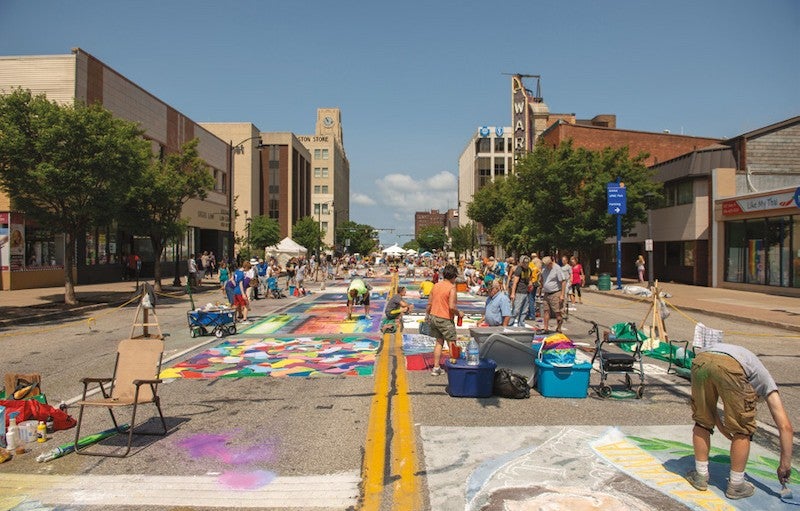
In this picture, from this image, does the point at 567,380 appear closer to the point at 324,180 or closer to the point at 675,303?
the point at 675,303

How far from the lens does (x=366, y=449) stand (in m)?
5.73

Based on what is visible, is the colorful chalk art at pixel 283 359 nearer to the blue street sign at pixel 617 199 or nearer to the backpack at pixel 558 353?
the backpack at pixel 558 353

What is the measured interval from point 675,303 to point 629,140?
34.9m

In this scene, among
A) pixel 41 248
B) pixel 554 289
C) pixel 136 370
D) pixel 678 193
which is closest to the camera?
pixel 136 370

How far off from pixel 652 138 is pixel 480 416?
5450cm

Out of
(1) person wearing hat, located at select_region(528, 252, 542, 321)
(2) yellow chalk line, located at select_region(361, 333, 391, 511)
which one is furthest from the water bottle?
(1) person wearing hat, located at select_region(528, 252, 542, 321)

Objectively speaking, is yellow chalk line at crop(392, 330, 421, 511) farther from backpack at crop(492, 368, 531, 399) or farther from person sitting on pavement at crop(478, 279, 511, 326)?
person sitting on pavement at crop(478, 279, 511, 326)

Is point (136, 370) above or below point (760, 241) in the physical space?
below

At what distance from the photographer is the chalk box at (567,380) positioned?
7859 millimetres

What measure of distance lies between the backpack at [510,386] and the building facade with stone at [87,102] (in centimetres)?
2019

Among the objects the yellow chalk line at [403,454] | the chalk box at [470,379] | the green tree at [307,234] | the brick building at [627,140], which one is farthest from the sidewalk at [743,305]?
the green tree at [307,234]

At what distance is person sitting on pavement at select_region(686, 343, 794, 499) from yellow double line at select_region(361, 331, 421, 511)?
227 cm

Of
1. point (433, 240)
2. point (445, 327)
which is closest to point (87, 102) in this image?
point (445, 327)

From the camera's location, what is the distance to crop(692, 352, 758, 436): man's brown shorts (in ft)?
14.7
